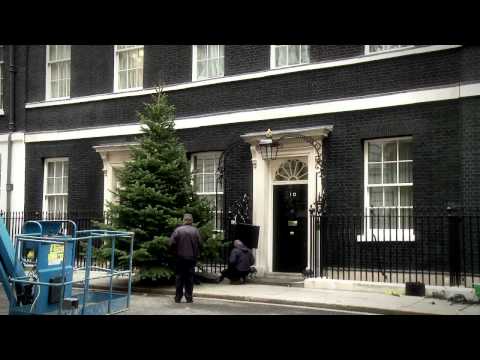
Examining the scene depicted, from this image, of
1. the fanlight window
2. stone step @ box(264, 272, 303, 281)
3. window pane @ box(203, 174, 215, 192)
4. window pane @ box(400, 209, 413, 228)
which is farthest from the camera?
window pane @ box(203, 174, 215, 192)

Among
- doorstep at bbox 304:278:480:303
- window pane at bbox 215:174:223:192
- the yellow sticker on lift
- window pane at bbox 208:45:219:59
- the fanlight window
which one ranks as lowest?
doorstep at bbox 304:278:480:303

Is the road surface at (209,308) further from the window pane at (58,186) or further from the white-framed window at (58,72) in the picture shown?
the white-framed window at (58,72)

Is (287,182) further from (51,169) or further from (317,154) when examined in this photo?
(51,169)

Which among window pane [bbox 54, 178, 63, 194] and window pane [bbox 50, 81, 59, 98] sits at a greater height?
window pane [bbox 50, 81, 59, 98]

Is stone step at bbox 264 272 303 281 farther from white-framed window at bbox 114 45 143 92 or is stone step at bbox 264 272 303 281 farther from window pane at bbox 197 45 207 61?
white-framed window at bbox 114 45 143 92

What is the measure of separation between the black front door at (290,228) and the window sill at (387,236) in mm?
1658

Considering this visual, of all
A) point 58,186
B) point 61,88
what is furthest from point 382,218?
point 61,88

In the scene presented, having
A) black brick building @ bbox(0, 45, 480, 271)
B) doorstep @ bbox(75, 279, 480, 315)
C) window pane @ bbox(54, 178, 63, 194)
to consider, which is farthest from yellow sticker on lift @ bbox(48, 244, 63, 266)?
window pane @ bbox(54, 178, 63, 194)

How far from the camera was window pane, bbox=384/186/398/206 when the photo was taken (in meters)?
14.0

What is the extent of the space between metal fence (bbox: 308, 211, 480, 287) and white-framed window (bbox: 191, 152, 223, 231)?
299 cm

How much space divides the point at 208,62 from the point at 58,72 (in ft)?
19.4

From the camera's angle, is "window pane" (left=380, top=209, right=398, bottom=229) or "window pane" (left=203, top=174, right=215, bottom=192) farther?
"window pane" (left=203, top=174, right=215, bottom=192)
